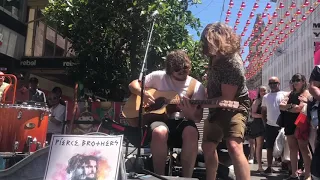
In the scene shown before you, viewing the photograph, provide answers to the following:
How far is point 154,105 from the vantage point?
3.51m

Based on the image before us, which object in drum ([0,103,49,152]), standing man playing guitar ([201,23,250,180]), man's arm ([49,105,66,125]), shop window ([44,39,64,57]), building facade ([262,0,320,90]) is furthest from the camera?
building facade ([262,0,320,90])

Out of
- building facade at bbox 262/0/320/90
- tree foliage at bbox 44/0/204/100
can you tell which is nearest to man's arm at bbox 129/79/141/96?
tree foliage at bbox 44/0/204/100

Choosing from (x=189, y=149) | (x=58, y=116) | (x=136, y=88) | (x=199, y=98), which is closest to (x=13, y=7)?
(x=58, y=116)

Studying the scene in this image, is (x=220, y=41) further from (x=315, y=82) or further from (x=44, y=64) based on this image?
(x=44, y=64)

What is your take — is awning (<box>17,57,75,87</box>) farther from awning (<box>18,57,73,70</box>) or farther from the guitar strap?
the guitar strap

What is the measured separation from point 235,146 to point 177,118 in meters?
0.64

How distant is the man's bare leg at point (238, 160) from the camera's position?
118 inches

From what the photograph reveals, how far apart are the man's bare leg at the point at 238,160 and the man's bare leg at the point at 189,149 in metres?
0.31

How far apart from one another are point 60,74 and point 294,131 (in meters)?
10.7

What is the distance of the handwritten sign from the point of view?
2.21 meters

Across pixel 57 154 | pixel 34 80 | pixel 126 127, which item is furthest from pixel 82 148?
pixel 34 80

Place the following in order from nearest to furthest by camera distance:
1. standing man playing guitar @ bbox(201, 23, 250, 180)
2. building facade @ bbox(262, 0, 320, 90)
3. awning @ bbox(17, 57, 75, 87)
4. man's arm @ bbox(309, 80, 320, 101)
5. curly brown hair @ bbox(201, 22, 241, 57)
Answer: standing man playing guitar @ bbox(201, 23, 250, 180) → curly brown hair @ bbox(201, 22, 241, 57) → man's arm @ bbox(309, 80, 320, 101) → awning @ bbox(17, 57, 75, 87) → building facade @ bbox(262, 0, 320, 90)

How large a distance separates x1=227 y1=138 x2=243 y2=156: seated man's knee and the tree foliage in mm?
4343

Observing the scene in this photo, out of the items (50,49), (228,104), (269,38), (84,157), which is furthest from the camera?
(269,38)
